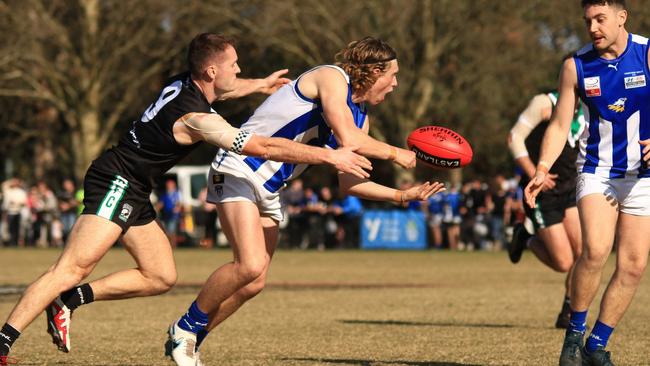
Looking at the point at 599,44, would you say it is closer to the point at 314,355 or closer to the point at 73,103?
the point at 314,355

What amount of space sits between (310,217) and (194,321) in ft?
75.8

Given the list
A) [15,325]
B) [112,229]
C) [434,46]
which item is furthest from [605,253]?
[434,46]

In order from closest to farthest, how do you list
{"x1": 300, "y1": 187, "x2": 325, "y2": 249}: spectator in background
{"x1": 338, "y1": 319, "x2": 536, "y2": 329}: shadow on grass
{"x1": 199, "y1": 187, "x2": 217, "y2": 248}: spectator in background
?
{"x1": 338, "y1": 319, "x2": 536, "y2": 329}: shadow on grass, {"x1": 300, "y1": 187, "x2": 325, "y2": 249}: spectator in background, {"x1": 199, "y1": 187, "x2": 217, "y2": 248}: spectator in background

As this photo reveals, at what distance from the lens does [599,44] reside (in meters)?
7.37

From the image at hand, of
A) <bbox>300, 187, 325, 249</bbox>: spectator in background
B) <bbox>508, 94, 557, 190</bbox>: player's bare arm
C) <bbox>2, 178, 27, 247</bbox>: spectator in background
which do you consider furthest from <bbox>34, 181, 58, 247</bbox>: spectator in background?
<bbox>508, 94, 557, 190</bbox>: player's bare arm

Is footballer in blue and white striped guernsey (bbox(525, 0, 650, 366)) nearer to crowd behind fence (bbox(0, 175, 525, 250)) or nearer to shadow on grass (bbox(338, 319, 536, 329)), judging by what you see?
shadow on grass (bbox(338, 319, 536, 329))

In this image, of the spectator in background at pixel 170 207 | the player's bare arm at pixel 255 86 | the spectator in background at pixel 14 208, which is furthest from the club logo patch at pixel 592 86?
the spectator in background at pixel 14 208

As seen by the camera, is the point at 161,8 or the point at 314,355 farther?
the point at 161,8

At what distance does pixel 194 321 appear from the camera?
7.66 meters

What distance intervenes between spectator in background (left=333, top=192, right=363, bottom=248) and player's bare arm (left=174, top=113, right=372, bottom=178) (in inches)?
895

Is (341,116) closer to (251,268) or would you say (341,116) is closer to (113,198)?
(251,268)

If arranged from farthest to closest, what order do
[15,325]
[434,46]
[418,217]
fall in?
[434,46] → [418,217] → [15,325]

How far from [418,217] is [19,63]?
1345 centimetres

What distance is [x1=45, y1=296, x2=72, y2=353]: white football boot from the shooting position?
7523 mm
